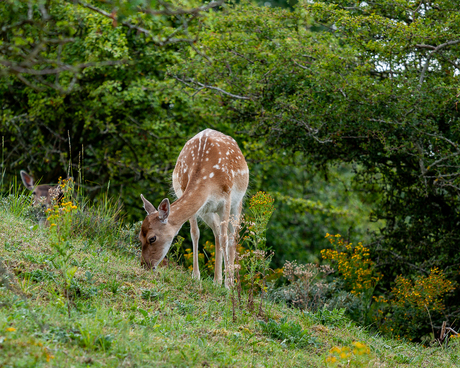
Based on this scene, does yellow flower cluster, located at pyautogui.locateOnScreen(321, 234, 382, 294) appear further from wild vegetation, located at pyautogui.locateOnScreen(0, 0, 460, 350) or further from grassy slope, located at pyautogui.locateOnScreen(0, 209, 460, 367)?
grassy slope, located at pyautogui.locateOnScreen(0, 209, 460, 367)

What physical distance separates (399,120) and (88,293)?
507 centimetres

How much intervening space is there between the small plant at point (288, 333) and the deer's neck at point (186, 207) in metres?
2.07

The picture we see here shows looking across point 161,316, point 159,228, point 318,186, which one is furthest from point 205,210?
point 318,186

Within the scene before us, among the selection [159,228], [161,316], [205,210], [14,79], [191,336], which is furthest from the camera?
[14,79]

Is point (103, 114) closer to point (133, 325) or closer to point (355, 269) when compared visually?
point (355, 269)

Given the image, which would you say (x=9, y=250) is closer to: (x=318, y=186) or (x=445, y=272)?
(x=445, y=272)

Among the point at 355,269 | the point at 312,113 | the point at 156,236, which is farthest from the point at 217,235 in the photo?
the point at 312,113

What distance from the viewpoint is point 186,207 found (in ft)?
23.7

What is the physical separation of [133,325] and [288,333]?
1611mm

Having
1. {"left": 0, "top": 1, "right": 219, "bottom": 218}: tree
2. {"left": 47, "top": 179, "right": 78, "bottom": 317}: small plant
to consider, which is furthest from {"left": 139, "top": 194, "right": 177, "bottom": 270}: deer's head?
{"left": 0, "top": 1, "right": 219, "bottom": 218}: tree

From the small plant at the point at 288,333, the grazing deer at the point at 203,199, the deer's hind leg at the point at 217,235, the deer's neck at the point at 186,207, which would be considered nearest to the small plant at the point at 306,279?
the small plant at the point at 288,333

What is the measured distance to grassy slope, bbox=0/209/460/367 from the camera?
4180 mm

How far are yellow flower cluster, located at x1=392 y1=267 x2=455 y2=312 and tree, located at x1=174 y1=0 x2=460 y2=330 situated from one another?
832 millimetres

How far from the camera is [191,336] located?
193 inches
